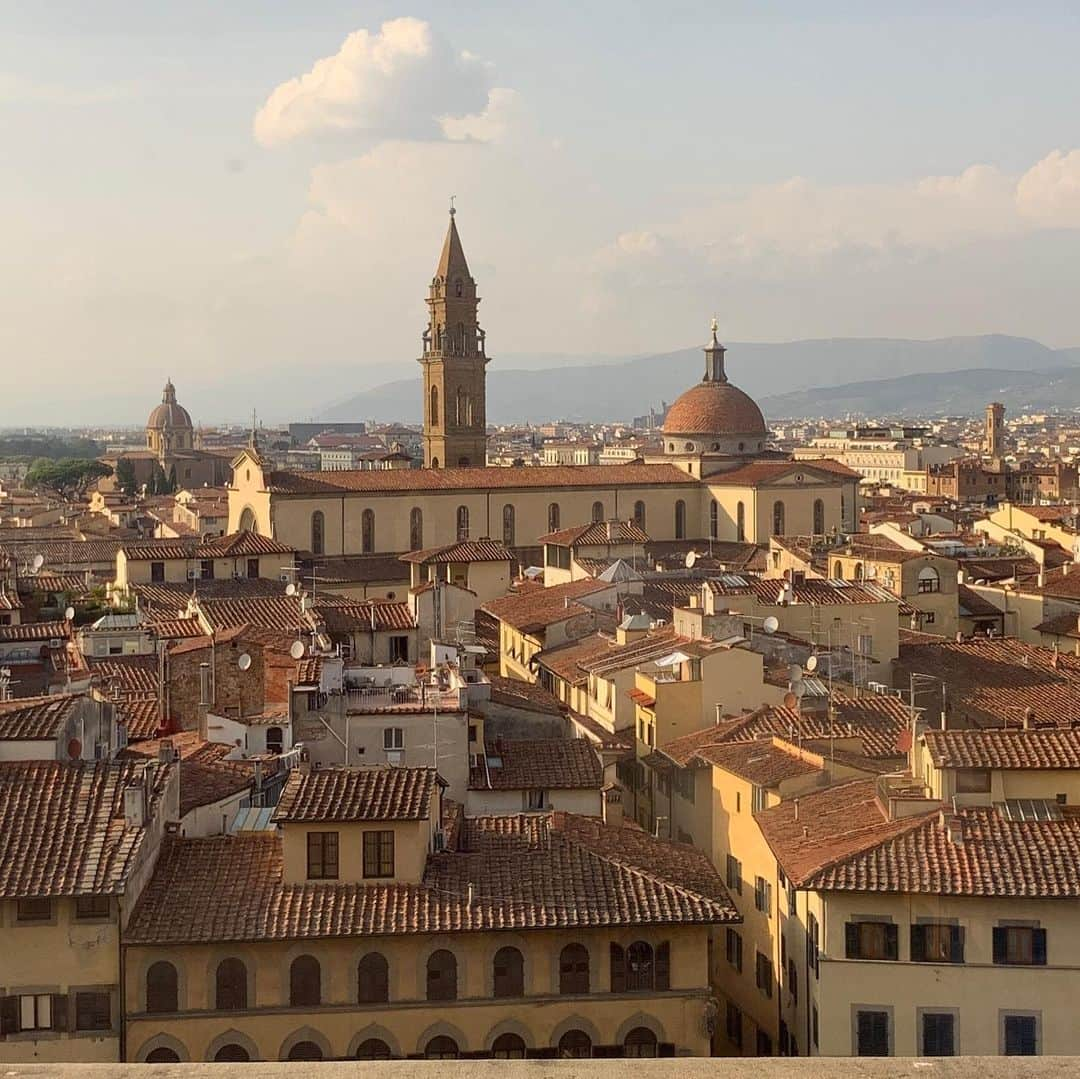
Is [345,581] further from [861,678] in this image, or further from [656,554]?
[861,678]

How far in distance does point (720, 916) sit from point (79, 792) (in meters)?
6.16

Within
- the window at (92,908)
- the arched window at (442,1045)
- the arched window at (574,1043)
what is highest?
the window at (92,908)

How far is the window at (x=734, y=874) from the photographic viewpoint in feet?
70.9

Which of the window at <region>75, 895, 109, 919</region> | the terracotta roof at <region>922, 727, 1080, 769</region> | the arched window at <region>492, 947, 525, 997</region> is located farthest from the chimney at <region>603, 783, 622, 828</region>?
the window at <region>75, 895, 109, 919</region>

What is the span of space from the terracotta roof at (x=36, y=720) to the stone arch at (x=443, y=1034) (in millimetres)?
5229

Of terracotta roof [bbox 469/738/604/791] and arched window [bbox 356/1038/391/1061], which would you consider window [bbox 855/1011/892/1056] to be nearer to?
arched window [bbox 356/1038/391/1061]

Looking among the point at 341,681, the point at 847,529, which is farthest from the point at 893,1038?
the point at 847,529

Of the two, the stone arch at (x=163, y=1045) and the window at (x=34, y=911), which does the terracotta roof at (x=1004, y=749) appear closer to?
the stone arch at (x=163, y=1045)

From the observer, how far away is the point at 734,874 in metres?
21.9

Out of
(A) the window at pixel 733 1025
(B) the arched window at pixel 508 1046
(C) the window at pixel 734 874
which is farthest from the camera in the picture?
(C) the window at pixel 734 874

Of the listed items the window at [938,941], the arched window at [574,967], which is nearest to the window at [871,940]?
the window at [938,941]

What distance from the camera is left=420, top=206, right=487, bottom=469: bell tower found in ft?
265

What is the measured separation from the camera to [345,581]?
174ft

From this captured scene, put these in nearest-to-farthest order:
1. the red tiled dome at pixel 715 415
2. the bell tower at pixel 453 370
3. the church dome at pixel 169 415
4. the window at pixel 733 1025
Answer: the window at pixel 733 1025 → the red tiled dome at pixel 715 415 → the bell tower at pixel 453 370 → the church dome at pixel 169 415
